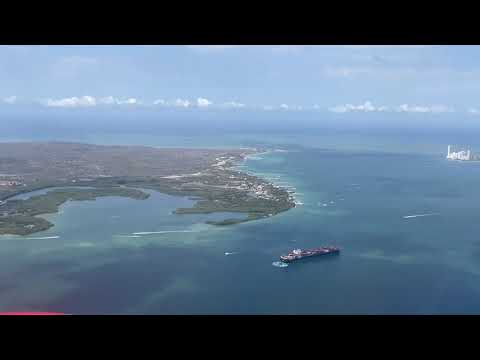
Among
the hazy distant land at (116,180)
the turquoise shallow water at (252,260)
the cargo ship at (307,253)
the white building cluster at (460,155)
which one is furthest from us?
the white building cluster at (460,155)

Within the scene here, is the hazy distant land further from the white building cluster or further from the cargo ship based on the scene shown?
the white building cluster

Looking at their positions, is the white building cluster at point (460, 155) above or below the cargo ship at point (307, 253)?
above

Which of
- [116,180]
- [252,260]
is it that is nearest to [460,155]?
[252,260]

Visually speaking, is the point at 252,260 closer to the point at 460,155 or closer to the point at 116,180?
the point at 116,180

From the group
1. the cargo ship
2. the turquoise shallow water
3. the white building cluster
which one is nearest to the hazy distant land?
the turquoise shallow water

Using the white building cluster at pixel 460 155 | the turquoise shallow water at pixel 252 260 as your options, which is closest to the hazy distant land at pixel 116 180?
the turquoise shallow water at pixel 252 260

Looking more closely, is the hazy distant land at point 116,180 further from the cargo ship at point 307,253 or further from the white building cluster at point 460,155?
the white building cluster at point 460,155
